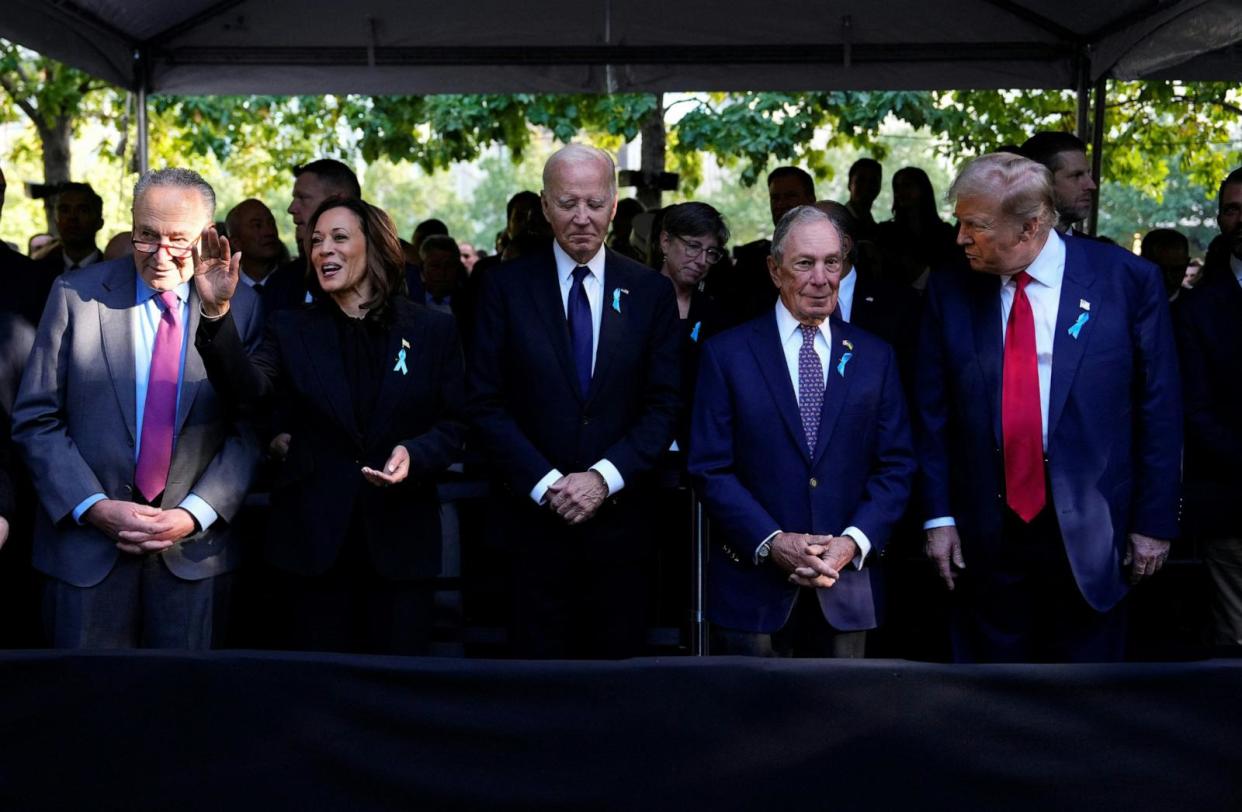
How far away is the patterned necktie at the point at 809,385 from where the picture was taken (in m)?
4.22

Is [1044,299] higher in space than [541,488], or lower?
higher

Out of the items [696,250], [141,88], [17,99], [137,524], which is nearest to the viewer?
[137,524]

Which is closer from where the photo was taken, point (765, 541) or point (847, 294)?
point (765, 541)

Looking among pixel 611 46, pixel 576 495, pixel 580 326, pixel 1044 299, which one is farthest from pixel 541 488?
pixel 611 46

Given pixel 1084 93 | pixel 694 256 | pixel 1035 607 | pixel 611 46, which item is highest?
pixel 611 46

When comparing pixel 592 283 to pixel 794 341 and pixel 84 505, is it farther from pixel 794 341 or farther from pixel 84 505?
pixel 84 505

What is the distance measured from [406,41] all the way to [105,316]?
412 centimetres

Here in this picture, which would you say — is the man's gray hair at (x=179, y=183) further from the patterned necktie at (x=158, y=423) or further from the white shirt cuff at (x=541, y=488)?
the white shirt cuff at (x=541, y=488)

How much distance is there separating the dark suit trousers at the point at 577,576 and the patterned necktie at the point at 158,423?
3.38 ft

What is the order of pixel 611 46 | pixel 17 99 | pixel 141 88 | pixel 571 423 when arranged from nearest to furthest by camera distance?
pixel 571 423 < pixel 141 88 < pixel 611 46 < pixel 17 99

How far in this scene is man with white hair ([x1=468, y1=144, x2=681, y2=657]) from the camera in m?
4.38

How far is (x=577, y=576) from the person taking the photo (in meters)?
4.46

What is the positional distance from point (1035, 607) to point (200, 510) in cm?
238

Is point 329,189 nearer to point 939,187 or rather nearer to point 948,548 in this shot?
point 948,548
